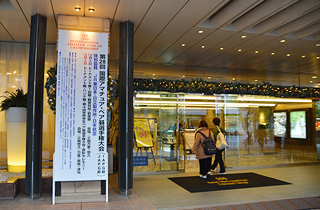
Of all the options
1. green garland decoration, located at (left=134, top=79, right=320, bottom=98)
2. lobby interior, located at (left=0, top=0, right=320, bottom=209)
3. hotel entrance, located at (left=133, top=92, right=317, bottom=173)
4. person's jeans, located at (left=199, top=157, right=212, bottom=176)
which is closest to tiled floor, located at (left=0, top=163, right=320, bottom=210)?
lobby interior, located at (left=0, top=0, right=320, bottom=209)

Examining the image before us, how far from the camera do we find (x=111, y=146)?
8.10 metres

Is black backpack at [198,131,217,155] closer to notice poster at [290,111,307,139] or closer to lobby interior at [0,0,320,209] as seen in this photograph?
lobby interior at [0,0,320,209]

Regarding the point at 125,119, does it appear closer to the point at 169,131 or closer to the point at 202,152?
the point at 202,152

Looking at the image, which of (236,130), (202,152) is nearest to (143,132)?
(202,152)

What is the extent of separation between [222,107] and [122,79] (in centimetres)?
472

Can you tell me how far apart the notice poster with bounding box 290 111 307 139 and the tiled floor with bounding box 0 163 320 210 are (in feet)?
16.7

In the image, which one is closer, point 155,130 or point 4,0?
point 4,0

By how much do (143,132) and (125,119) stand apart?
8.07 ft

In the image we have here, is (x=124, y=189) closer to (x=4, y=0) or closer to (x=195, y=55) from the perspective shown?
(x=4, y=0)

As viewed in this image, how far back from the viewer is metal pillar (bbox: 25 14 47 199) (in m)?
5.41

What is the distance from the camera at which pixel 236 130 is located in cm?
974

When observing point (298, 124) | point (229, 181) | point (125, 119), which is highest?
point (125, 119)

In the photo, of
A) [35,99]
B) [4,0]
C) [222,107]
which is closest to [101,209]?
[35,99]

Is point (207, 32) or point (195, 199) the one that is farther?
point (207, 32)
